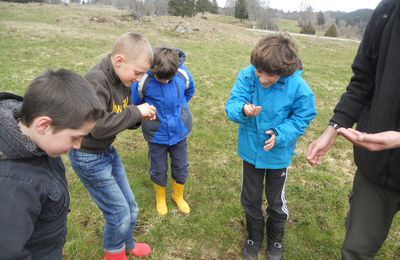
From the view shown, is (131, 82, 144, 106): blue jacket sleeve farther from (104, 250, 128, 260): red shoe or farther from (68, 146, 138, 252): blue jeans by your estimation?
(104, 250, 128, 260): red shoe

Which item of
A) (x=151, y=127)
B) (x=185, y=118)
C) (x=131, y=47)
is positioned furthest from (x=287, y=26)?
(x=131, y=47)

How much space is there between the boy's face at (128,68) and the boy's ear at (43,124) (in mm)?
1037

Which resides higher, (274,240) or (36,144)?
(36,144)

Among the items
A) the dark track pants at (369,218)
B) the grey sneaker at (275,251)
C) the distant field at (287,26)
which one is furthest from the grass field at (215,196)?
the distant field at (287,26)

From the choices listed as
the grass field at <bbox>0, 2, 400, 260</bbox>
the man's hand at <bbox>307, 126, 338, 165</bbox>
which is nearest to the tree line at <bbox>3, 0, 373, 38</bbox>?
the grass field at <bbox>0, 2, 400, 260</bbox>

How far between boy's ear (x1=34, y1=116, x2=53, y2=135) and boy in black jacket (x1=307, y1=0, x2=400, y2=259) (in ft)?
5.29

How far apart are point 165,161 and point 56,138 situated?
2211 millimetres

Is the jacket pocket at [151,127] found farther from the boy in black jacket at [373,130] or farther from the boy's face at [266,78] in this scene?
the boy in black jacket at [373,130]

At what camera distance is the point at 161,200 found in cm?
406

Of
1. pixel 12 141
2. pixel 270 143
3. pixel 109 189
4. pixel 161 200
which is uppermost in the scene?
pixel 12 141

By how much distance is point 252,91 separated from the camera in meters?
2.97

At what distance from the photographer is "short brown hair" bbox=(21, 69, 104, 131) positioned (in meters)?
1.58

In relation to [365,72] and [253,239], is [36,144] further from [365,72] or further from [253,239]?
[253,239]

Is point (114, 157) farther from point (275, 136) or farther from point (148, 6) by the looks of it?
point (148, 6)
